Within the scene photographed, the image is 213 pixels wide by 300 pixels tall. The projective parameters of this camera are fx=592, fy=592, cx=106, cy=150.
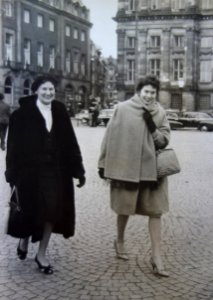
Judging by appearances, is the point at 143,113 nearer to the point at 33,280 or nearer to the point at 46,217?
the point at 46,217

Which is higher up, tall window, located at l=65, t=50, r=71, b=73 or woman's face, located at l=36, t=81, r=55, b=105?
Result: tall window, located at l=65, t=50, r=71, b=73

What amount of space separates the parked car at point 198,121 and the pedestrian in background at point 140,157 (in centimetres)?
3589

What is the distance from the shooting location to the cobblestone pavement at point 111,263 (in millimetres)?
4926

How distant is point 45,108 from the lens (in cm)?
558

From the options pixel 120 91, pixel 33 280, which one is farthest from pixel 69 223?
pixel 120 91

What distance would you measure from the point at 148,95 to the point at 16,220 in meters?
1.70

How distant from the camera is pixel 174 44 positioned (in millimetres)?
62250

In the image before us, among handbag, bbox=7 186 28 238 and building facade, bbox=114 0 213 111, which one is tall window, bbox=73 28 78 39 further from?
handbag, bbox=7 186 28 238

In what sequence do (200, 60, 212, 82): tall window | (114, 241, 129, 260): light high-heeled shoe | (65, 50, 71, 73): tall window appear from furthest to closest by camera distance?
(200, 60, 212, 82): tall window → (65, 50, 71, 73): tall window → (114, 241, 129, 260): light high-heeled shoe

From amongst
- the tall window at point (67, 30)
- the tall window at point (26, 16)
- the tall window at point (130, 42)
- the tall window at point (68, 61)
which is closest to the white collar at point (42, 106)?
the tall window at point (67, 30)

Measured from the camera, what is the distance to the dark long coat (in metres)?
5.43

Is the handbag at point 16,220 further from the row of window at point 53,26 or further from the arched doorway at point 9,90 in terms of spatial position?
the arched doorway at point 9,90

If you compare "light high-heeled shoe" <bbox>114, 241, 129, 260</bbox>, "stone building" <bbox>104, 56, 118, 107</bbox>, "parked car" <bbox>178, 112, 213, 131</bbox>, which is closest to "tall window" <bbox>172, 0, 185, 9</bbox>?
"parked car" <bbox>178, 112, 213, 131</bbox>

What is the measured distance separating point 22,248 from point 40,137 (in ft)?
3.81
